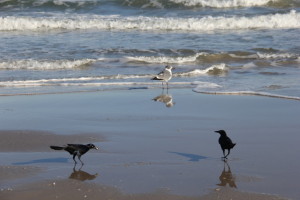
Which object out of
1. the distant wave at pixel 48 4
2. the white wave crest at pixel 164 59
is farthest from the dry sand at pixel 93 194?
the distant wave at pixel 48 4

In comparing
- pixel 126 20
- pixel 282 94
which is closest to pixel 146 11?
pixel 126 20

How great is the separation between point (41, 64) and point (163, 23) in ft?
27.2

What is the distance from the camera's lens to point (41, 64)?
14492mm

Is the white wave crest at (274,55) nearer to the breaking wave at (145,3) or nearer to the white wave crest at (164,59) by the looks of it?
the white wave crest at (164,59)

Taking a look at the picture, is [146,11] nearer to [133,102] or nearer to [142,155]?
[133,102]

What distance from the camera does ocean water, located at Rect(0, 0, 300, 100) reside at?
12.3m

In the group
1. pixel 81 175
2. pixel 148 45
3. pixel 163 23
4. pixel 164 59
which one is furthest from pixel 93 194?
pixel 163 23

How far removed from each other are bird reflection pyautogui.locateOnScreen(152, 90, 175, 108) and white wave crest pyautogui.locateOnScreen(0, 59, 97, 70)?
13.3ft

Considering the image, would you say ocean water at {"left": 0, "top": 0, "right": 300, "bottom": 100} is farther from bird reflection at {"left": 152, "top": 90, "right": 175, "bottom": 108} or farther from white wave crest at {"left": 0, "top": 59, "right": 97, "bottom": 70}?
bird reflection at {"left": 152, "top": 90, "right": 175, "bottom": 108}

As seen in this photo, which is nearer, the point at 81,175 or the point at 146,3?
the point at 81,175

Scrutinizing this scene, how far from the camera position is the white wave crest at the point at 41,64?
14312mm

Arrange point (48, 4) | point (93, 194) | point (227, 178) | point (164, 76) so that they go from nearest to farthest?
point (93, 194) → point (227, 178) → point (164, 76) → point (48, 4)

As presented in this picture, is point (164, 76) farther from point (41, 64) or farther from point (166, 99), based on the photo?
point (41, 64)

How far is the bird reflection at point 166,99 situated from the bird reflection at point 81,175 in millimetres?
3802
